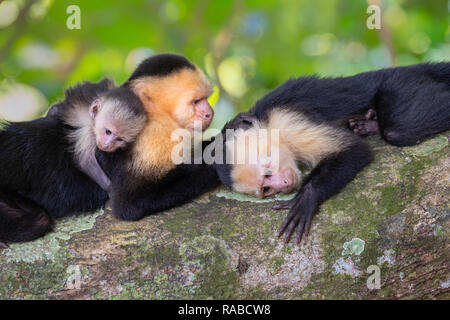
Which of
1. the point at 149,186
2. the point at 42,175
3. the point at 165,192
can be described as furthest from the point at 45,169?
the point at 165,192

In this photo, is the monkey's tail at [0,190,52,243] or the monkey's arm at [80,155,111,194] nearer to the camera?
the monkey's tail at [0,190,52,243]

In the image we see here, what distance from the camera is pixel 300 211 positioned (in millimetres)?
2494

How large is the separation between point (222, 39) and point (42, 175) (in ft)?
7.87

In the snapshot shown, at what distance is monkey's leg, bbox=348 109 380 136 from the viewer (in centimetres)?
319

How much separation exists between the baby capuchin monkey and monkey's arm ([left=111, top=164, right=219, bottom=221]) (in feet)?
0.75

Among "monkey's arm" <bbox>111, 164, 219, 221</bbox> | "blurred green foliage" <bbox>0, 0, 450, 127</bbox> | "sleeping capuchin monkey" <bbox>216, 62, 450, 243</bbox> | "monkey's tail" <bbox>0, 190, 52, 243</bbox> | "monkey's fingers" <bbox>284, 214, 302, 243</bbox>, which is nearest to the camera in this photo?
"monkey's fingers" <bbox>284, 214, 302, 243</bbox>

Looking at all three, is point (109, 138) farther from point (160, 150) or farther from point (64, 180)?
point (64, 180)

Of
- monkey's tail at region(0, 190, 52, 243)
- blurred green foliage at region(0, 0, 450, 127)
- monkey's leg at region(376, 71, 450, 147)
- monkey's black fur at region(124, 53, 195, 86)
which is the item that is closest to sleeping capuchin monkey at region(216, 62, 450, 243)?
monkey's leg at region(376, 71, 450, 147)

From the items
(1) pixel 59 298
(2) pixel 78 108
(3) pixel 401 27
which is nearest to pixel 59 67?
(2) pixel 78 108

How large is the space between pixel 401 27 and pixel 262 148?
2900mm

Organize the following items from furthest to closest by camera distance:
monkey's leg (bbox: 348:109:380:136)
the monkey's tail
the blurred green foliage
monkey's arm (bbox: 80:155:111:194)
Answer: the blurred green foliage → monkey's leg (bbox: 348:109:380:136) → monkey's arm (bbox: 80:155:111:194) → the monkey's tail

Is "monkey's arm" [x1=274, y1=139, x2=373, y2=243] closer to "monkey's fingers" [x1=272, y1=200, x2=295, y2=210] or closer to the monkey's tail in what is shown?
"monkey's fingers" [x1=272, y1=200, x2=295, y2=210]

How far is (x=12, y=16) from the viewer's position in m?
4.22

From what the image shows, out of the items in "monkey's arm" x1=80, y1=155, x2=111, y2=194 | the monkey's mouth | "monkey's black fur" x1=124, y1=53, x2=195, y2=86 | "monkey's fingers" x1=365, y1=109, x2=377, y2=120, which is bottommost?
"monkey's arm" x1=80, y1=155, x2=111, y2=194
